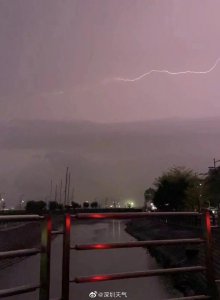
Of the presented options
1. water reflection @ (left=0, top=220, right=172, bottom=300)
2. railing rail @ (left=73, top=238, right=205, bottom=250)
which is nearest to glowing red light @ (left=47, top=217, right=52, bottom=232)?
railing rail @ (left=73, top=238, right=205, bottom=250)

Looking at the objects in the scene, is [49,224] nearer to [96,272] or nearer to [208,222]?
[208,222]

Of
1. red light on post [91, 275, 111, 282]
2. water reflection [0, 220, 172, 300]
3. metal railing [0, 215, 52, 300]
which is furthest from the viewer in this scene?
water reflection [0, 220, 172, 300]

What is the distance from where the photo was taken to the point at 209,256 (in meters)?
5.53

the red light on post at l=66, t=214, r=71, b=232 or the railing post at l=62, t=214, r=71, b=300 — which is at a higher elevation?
the red light on post at l=66, t=214, r=71, b=232

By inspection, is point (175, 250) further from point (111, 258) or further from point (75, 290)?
point (75, 290)

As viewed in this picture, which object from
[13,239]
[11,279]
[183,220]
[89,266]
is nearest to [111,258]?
[89,266]

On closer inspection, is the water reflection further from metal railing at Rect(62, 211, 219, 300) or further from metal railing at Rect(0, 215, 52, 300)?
metal railing at Rect(0, 215, 52, 300)

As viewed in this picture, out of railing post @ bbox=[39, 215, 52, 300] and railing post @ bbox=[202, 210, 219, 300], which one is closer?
railing post @ bbox=[39, 215, 52, 300]

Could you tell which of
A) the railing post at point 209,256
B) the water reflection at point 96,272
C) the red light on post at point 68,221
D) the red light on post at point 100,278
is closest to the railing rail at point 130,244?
the railing post at point 209,256

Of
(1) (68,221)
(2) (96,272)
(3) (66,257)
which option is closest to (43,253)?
(3) (66,257)

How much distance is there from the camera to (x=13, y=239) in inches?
2308

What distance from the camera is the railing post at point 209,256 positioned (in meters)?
5.52

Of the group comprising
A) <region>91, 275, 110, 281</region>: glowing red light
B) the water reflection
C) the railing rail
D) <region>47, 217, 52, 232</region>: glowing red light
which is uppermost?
<region>47, 217, 52, 232</region>: glowing red light

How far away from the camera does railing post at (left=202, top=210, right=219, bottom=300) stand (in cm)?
552
